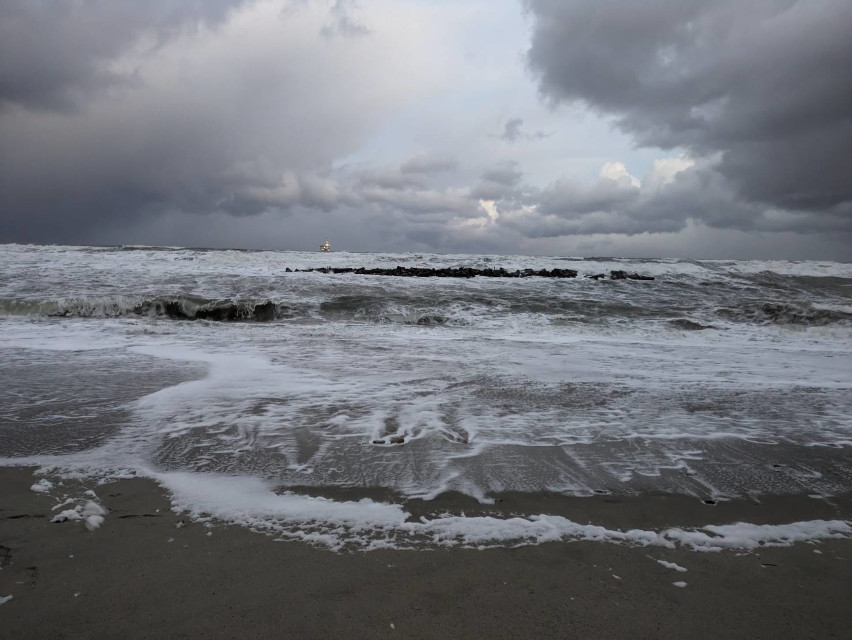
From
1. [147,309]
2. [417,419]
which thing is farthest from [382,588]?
[147,309]

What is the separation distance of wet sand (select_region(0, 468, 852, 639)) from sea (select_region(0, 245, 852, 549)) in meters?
0.16

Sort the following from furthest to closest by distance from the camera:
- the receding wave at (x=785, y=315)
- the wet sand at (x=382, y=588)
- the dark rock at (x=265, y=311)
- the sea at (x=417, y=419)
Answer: the receding wave at (x=785, y=315), the dark rock at (x=265, y=311), the sea at (x=417, y=419), the wet sand at (x=382, y=588)

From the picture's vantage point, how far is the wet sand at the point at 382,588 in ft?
5.12

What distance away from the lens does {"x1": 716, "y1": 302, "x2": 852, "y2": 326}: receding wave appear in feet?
39.9

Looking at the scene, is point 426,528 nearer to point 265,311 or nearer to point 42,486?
point 42,486

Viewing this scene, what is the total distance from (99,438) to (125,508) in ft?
4.13

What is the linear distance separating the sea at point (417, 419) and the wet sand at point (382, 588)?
164 mm

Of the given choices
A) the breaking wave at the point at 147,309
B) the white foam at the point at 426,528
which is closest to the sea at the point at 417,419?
the white foam at the point at 426,528

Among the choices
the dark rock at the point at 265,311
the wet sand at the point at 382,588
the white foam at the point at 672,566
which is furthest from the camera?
the dark rock at the point at 265,311

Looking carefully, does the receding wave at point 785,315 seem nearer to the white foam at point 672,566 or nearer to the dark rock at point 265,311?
the dark rock at point 265,311

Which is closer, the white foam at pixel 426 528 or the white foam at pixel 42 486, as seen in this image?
the white foam at pixel 426 528

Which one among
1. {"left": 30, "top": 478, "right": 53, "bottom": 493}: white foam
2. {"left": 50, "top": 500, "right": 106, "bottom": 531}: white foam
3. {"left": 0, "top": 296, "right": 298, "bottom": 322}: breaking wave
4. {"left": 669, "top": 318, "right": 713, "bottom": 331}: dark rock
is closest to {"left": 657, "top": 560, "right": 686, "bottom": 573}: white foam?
{"left": 50, "top": 500, "right": 106, "bottom": 531}: white foam

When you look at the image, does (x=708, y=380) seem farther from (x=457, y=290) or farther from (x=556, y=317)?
(x=457, y=290)

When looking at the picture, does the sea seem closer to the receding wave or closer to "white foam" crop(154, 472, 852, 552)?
"white foam" crop(154, 472, 852, 552)
